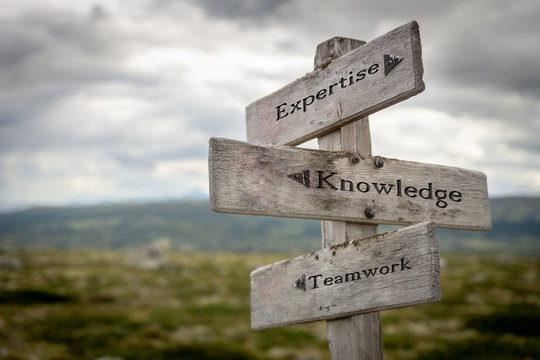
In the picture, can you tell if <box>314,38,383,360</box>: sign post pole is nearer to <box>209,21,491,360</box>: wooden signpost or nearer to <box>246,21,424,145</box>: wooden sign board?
<box>209,21,491,360</box>: wooden signpost

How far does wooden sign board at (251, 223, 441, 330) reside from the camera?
2877 mm

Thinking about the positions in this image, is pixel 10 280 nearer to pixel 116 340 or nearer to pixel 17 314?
pixel 17 314

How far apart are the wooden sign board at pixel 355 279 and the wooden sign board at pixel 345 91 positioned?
3.23 feet

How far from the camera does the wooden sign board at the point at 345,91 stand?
10.1 ft

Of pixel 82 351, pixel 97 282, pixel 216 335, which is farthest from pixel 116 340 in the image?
pixel 97 282

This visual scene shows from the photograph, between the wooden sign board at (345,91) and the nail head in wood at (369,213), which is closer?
the wooden sign board at (345,91)

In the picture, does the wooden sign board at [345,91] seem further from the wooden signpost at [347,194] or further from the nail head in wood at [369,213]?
the nail head in wood at [369,213]

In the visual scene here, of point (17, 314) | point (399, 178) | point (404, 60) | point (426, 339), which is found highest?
point (404, 60)

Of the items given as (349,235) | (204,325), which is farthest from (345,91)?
(204,325)

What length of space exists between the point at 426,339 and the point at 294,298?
11.4 m

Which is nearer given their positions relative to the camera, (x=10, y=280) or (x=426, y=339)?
(x=426, y=339)

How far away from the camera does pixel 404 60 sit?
308cm

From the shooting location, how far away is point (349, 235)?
345 centimetres

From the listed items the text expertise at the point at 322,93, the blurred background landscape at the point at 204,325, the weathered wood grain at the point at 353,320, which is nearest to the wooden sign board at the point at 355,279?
the weathered wood grain at the point at 353,320
